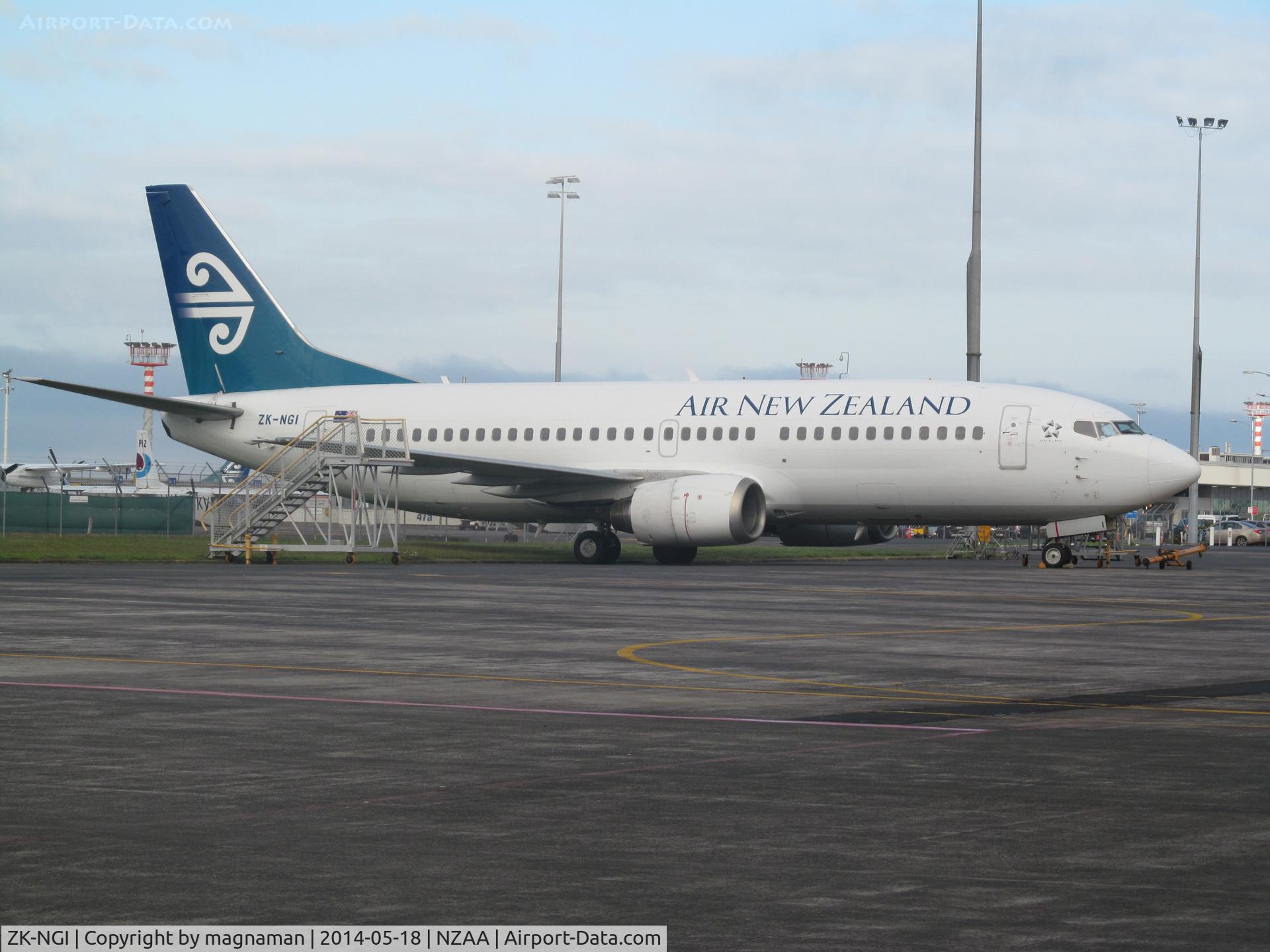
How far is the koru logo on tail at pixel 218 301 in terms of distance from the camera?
44.6 meters

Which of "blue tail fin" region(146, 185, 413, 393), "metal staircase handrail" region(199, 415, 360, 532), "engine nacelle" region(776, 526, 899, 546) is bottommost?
"engine nacelle" region(776, 526, 899, 546)

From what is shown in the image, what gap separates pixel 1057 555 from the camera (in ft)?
122

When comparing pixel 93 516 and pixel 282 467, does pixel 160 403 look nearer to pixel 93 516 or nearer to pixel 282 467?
pixel 282 467

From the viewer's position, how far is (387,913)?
219 inches

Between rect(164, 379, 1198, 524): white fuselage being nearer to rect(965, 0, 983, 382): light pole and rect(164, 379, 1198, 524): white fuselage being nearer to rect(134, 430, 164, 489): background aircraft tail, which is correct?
rect(965, 0, 983, 382): light pole

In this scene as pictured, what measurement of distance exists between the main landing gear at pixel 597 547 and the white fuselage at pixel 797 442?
0.78 metres

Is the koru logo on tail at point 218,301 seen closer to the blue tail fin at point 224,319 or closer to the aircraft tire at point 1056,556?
the blue tail fin at point 224,319

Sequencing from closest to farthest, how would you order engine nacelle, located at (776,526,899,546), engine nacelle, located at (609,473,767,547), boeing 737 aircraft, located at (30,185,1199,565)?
boeing 737 aircraft, located at (30,185,1199,565) → engine nacelle, located at (609,473,767,547) → engine nacelle, located at (776,526,899,546)

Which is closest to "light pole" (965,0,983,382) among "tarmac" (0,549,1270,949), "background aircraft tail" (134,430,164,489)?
"tarmac" (0,549,1270,949)

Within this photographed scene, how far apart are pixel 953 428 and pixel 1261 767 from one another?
27288 millimetres

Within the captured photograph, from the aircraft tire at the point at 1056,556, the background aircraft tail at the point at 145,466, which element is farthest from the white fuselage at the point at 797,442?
the background aircraft tail at the point at 145,466

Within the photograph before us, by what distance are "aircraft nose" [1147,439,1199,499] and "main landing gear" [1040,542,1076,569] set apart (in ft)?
9.31

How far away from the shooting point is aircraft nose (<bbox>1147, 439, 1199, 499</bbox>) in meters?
34.6

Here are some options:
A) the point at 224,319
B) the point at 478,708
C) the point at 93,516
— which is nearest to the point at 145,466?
the point at 93,516
